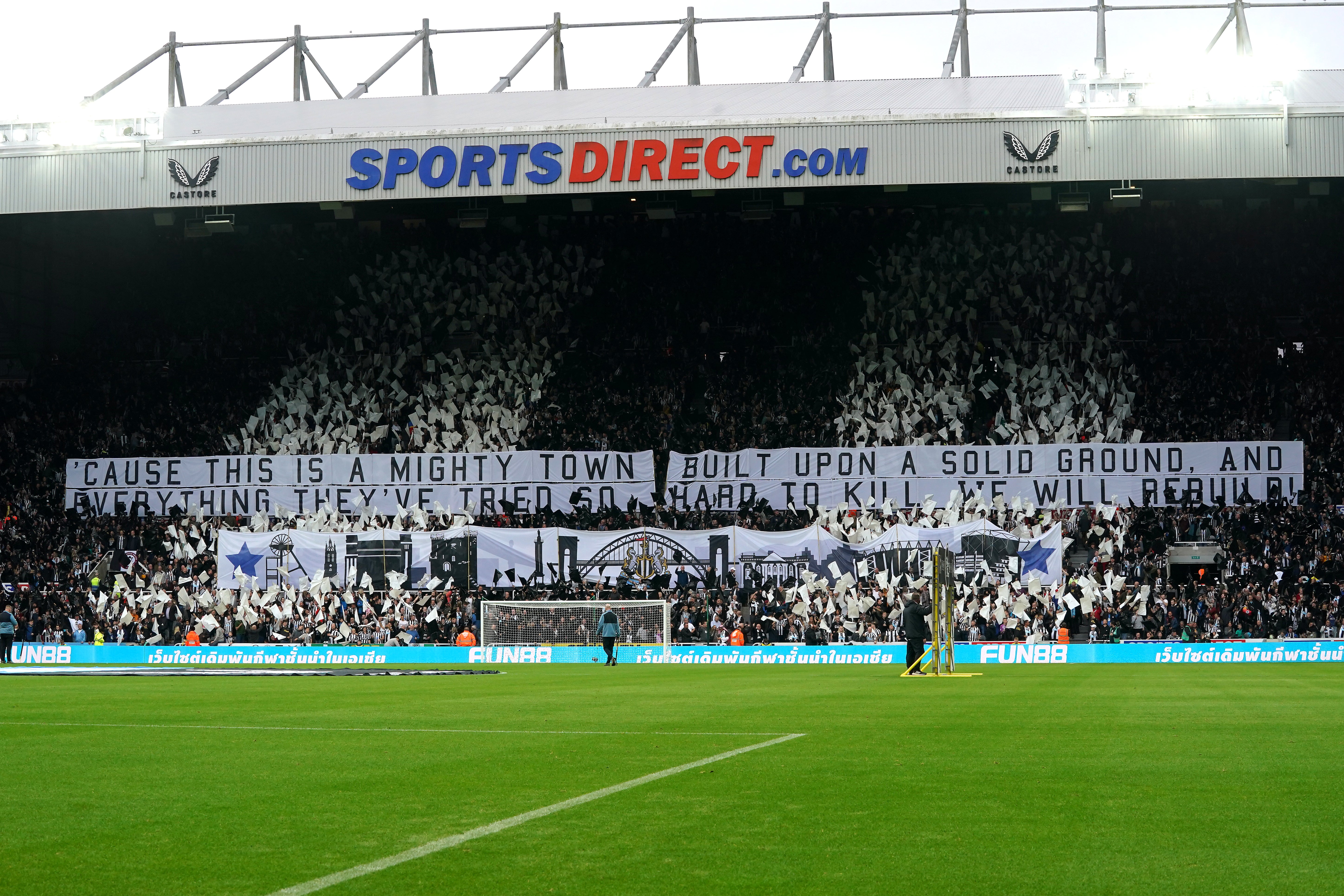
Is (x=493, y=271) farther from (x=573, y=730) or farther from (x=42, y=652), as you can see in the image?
(x=573, y=730)

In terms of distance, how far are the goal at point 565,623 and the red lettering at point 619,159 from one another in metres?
12.0

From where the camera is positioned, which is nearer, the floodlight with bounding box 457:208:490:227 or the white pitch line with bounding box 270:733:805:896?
the white pitch line with bounding box 270:733:805:896

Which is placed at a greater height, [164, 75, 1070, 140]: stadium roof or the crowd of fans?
[164, 75, 1070, 140]: stadium roof

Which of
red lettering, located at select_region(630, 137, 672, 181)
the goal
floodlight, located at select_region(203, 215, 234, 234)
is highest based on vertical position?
red lettering, located at select_region(630, 137, 672, 181)

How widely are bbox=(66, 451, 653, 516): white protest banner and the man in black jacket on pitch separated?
62.5 ft

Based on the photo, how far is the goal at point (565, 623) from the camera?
39.2 m

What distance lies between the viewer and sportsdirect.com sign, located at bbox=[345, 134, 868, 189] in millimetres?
39844

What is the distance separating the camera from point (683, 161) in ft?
132

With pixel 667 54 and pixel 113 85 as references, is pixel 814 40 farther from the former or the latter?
pixel 113 85

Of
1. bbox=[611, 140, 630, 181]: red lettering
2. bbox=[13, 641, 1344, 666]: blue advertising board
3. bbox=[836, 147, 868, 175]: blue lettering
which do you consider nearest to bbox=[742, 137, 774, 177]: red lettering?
bbox=[836, 147, 868, 175]: blue lettering

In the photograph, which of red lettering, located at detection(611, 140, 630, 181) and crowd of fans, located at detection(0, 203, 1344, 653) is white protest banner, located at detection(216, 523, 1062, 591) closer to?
crowd of fans, located at detection(0, 203, 1344, 653)

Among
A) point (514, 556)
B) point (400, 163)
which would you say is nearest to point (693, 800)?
point (514, 556)

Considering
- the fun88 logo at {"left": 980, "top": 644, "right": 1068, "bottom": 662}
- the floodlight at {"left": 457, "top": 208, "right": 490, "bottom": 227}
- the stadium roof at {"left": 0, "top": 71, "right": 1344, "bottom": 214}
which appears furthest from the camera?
the floodlight at {"left": 457, "top": 208, "right": 490, "bottom": 227}

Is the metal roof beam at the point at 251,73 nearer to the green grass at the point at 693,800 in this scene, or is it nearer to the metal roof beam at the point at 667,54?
the metal roof beam at the point at 667,54
